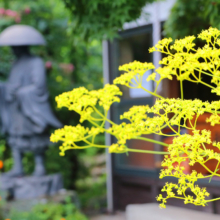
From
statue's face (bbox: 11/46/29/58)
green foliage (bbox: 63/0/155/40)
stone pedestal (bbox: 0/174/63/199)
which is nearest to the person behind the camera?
green foliage (bbox: 63/0/155/40)

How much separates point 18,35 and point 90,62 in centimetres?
297

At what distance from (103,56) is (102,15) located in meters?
2.64

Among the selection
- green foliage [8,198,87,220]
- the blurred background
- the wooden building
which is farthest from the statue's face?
green foliage [8,198,87,220]

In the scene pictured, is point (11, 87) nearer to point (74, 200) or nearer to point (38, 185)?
point (38, 185)

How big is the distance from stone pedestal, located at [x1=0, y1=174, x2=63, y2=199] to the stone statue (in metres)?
0.15

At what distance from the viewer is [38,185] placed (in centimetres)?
537

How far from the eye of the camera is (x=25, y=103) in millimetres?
5383

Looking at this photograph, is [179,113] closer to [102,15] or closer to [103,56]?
[102,15]

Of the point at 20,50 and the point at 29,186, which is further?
the point at 20,50

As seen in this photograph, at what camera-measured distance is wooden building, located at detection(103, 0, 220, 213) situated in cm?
516

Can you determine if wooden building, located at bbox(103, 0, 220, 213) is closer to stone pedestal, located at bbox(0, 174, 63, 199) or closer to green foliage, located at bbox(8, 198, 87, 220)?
stone pedestal, located at bbox(0, 174, 63, 199)

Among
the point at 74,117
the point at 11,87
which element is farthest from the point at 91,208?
the point at 11,87

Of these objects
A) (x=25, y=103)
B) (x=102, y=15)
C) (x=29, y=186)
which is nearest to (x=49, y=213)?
(x=29, y=186)

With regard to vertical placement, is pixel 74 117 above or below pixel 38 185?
above
